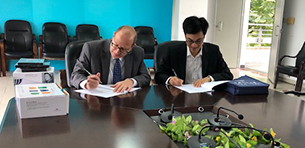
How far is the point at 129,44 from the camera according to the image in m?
1.72


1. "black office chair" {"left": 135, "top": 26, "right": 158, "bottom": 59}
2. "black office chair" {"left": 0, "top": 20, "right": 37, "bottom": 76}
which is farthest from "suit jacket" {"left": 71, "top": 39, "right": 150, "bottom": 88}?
"black office chair" {"left": 0, "top": 20, "right": 37, "bottom": 76}

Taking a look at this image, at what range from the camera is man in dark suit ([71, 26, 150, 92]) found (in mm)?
1687

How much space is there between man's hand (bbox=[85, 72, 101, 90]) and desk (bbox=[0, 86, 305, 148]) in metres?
0.10

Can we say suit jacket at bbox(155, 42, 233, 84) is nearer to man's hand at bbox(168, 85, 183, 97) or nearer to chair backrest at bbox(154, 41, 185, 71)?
chair backrest at bbox(154, 41, 185, 71)

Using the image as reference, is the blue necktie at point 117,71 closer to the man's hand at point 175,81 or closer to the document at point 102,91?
the document at point 102,91

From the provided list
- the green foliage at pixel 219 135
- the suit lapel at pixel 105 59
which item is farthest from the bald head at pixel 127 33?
the green foliage at pixel 219 135

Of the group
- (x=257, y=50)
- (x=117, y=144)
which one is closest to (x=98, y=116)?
(x=117, y=144)

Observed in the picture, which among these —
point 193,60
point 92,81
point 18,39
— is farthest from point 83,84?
point 18,39

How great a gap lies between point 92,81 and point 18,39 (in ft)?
14.1

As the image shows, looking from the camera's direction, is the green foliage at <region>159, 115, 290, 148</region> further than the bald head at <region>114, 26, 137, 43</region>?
No

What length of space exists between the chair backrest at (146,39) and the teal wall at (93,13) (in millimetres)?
358

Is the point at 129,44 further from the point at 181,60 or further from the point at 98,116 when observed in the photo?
the point at 98,116

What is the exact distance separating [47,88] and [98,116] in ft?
1.00

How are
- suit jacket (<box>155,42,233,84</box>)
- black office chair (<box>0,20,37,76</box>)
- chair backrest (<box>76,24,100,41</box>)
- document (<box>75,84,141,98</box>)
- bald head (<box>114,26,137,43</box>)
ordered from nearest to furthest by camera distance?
document (<box>75,84,141,98</box>)
bald head (<box>114,26,137,43</box>)
suit jacket (<box>155,42,233,84</box>)
black office chair (<box>0,20,37,76</box>)
chair backrest (<box>76,24,100,41</box>)
